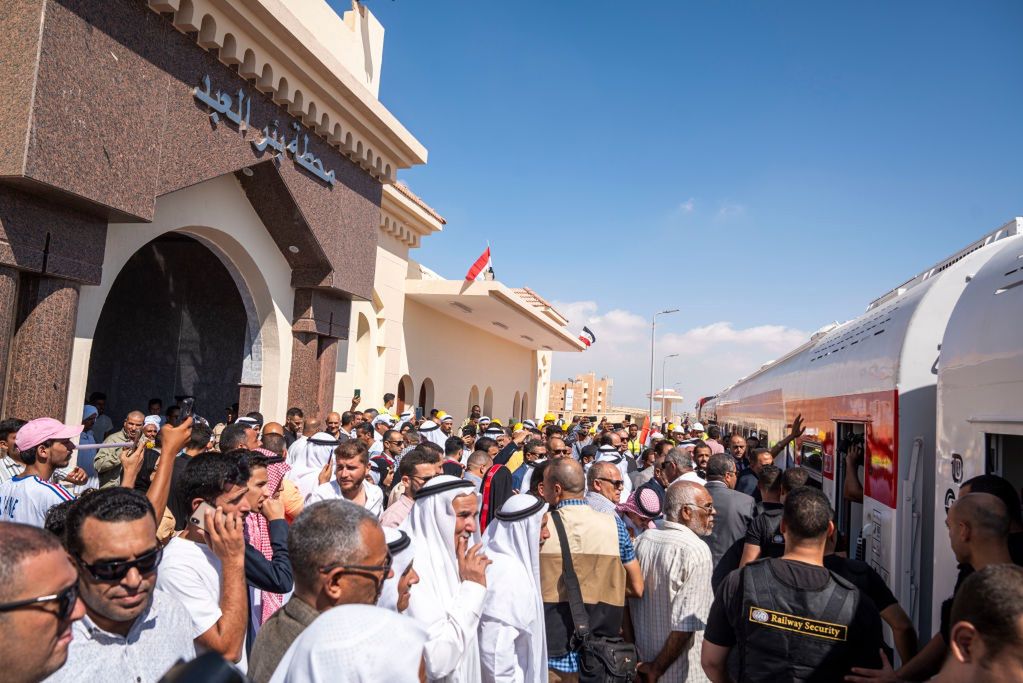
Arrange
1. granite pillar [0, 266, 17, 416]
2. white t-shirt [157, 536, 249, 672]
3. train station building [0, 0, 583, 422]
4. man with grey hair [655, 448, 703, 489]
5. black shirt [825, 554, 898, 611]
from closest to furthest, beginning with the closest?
white t-shirt [157, 536, 249, 672] → black shirt [825, 554, 898, 611] → man with grey hair [655, 448, 703, 489] → granite pillar [0, 266, 17, 416] → train station building [0, 0, 583, 422]

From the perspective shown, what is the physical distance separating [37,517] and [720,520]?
14.1ft

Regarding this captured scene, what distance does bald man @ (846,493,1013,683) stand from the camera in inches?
112

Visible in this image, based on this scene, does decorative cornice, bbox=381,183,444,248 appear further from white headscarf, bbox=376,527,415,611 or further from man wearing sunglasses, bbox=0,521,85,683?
man wearing sunglasses, bbox=0,521,85,683

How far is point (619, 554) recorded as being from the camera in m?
3.64

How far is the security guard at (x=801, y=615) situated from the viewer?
2771mm

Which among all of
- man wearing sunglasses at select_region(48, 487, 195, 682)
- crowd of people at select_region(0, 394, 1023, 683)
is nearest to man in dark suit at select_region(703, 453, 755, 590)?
crowd of people at select_region(0, 394, 1023, 683)

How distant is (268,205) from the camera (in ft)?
37.7

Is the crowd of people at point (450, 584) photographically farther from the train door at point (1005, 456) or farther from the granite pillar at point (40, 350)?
the granite pillar at point (40, 350)

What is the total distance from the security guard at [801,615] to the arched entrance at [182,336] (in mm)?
13363

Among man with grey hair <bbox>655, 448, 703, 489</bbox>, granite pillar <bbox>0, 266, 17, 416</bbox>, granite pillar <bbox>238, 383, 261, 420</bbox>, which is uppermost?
granite pillar <bbox>0, 266, 17, 416</bbox>

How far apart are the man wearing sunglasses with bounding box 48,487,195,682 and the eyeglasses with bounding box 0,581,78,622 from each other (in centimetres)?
30

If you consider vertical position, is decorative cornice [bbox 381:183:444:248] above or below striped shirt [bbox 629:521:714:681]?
above

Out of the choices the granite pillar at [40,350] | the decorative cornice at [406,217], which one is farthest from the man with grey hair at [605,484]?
the decorative cornice at [406,217]

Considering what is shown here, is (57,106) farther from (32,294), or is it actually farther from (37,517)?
(37,517)
